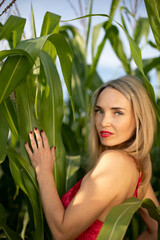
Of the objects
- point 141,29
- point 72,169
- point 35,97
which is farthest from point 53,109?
point 141,29

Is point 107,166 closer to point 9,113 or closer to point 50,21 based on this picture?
point 9,113

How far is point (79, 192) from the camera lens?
2.43 feet

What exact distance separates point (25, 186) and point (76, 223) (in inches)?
6.6

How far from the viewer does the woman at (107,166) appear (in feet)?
2.39

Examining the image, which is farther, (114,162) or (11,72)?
(114,162)

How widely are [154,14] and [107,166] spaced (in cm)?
42

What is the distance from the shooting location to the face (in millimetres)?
845

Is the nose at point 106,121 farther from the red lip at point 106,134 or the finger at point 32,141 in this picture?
the finger at point 32,141

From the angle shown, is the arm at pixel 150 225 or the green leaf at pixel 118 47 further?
the green leaf at pixel 118 47

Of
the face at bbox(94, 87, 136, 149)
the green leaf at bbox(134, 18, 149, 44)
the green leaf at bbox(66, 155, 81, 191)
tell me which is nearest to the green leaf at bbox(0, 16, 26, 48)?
the face at bbox(94, 87, 136, 149)

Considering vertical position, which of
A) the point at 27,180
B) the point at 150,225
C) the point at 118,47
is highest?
the point at 118,47

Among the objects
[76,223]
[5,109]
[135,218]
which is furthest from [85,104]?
[76,223]

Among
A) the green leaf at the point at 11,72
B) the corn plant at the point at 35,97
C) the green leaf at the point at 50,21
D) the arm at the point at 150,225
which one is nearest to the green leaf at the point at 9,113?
the corn plant at the point at 35,97

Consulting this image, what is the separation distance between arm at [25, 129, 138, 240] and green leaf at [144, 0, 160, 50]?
349 mm
